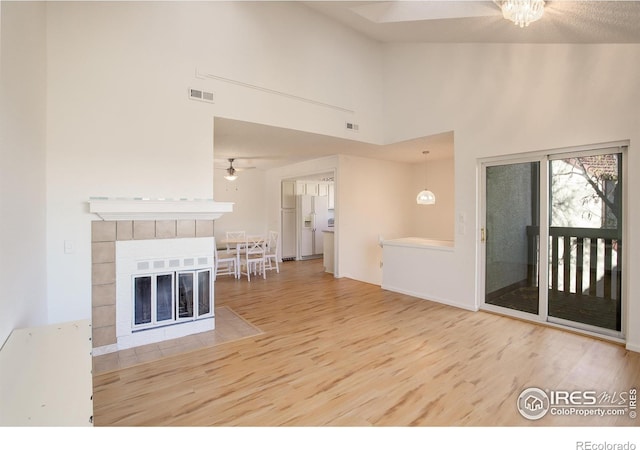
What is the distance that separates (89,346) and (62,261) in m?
1.61

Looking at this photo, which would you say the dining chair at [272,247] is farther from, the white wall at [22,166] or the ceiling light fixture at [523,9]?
the ceiling light fixture at [523,9]

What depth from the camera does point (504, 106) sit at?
4.02 meters

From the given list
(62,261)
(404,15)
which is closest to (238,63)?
(404,15)

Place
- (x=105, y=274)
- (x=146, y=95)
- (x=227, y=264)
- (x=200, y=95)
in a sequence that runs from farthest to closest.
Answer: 1. (x=227, y=264)
2. (x=200, y=95)
3. (x=146, y=95)
4. (x=105, y=274)

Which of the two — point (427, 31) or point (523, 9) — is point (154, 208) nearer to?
point (523, 9)

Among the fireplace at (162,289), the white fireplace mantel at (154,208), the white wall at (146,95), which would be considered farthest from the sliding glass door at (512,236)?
the fireplace at (162,289)

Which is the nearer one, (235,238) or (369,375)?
(369,375)

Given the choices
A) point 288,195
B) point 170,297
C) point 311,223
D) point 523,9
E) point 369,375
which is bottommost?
point 369,375

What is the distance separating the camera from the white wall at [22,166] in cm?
174

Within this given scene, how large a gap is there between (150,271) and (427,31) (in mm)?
4520

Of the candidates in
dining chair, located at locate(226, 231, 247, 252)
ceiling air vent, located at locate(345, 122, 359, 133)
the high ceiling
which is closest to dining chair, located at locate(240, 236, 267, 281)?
dining chair, located at locate(226, 231, 247, 252)

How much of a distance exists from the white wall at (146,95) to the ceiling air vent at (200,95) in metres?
0.06

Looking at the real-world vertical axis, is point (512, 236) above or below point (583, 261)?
above

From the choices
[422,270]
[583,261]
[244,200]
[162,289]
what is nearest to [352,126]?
[422,270]
